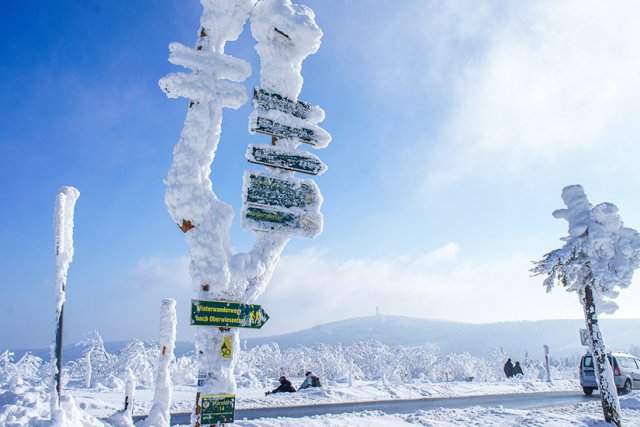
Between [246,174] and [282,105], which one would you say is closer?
[246,174]

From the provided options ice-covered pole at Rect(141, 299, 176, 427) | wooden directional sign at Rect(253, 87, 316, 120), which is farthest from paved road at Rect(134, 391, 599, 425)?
wooden directional sign at Rect(253, 87, 316, 120)

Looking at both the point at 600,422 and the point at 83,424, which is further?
the point at 600,422

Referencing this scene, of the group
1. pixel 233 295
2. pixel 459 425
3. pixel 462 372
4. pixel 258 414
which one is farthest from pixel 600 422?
pixel 462 372

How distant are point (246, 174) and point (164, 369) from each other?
6.11m

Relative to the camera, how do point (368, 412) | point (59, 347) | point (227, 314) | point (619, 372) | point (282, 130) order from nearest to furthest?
point (59, 347)
point (227, 314)
point (282, 130)
point (368, 412)
point (619, 372)

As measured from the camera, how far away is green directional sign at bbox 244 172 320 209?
6824 millimetres

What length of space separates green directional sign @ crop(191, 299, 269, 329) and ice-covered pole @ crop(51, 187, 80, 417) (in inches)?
64.9

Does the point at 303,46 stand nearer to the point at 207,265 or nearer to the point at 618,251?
the point at 207,265

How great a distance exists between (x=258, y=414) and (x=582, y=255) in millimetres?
10830

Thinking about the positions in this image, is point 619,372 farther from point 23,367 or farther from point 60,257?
point 23,367

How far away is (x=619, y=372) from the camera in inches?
699

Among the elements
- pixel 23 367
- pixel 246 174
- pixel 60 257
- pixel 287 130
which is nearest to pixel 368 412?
pixel 246 174

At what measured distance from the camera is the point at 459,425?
10.6 metres

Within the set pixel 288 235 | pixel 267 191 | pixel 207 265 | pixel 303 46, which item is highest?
pixel 303 46
